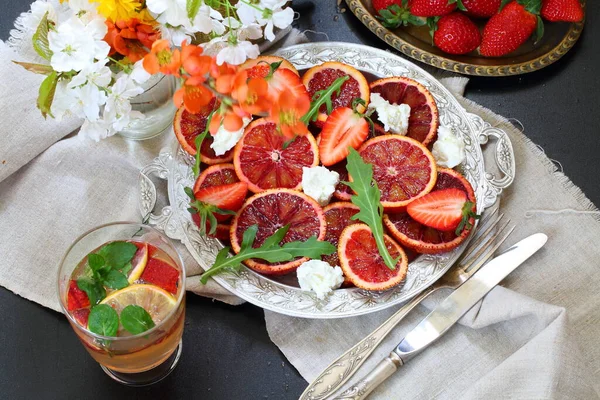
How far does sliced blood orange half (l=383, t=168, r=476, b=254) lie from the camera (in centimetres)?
A: 145

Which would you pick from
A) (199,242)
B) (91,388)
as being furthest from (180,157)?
(91,388)

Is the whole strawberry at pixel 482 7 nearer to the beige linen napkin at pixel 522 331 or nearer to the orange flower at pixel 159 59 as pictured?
the beige linen napkin at pixel 522 331

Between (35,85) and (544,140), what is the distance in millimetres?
1228

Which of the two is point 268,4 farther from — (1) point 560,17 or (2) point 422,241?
(1) point 560,17

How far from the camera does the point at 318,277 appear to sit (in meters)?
1.42

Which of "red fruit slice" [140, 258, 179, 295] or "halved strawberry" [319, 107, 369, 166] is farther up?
"halved strawberry" [319, 107, 369, 166]

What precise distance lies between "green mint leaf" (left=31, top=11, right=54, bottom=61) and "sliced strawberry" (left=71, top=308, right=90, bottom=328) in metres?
0.49

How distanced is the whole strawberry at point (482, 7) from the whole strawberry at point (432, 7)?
4 cm

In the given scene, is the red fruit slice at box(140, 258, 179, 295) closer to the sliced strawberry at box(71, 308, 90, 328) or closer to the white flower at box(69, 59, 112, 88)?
the sliced strawberry at box(71, 308, 90, 328)

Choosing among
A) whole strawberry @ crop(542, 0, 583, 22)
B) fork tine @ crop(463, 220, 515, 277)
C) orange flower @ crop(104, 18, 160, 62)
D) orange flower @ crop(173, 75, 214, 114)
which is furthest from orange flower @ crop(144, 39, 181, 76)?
whole strawberry @ crop(542, 0, 583, 22)

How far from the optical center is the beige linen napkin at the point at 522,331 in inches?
55.1

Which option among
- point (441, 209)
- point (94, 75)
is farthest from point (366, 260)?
point (94, 75)

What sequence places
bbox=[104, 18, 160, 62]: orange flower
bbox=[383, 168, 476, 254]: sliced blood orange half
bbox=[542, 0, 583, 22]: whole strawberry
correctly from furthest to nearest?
bbox=[542, 0, 583, 22]: whole strawberry, bbox=[383, 168, 476, 254]: sliced blood orange half, bbox=[104, 18, 160, 62]: orange flower

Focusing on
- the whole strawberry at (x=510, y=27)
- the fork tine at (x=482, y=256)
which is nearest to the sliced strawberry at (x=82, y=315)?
the fork tine at (x=482, y=256)
